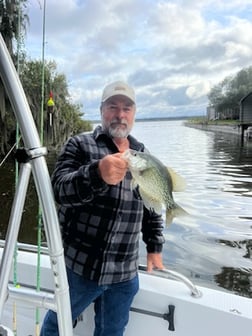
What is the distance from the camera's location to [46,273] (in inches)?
87.7

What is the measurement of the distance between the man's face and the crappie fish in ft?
0.96

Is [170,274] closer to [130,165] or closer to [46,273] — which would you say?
[46,273]

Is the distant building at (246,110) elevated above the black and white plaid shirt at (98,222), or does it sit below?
above

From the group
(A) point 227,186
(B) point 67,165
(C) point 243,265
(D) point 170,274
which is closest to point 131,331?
(D) point 170,274

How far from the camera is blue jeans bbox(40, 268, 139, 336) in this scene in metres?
1.71

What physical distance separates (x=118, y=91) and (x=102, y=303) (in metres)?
1.04

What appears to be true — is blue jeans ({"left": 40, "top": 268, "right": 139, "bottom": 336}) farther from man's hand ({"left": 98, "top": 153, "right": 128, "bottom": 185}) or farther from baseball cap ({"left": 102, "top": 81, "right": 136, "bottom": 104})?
baseball cap ({"left": 102, "top": 81, "right": 136, "bottom": 104})

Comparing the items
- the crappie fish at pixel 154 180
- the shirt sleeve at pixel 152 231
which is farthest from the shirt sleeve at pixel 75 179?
the shirt sleeve at pixel 152 231

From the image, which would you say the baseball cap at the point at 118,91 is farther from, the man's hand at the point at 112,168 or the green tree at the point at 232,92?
the green tree at the point at 232,92

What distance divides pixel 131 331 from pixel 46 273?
0.60 meters

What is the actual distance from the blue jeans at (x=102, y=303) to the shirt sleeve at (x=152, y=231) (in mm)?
233

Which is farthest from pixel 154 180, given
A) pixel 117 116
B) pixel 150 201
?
pixel 117 116

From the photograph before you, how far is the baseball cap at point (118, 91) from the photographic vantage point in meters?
1.72

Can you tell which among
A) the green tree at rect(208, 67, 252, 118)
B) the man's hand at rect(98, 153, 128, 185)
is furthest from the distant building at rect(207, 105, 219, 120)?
the man's hand at rect(98, 153, 128, 185)
